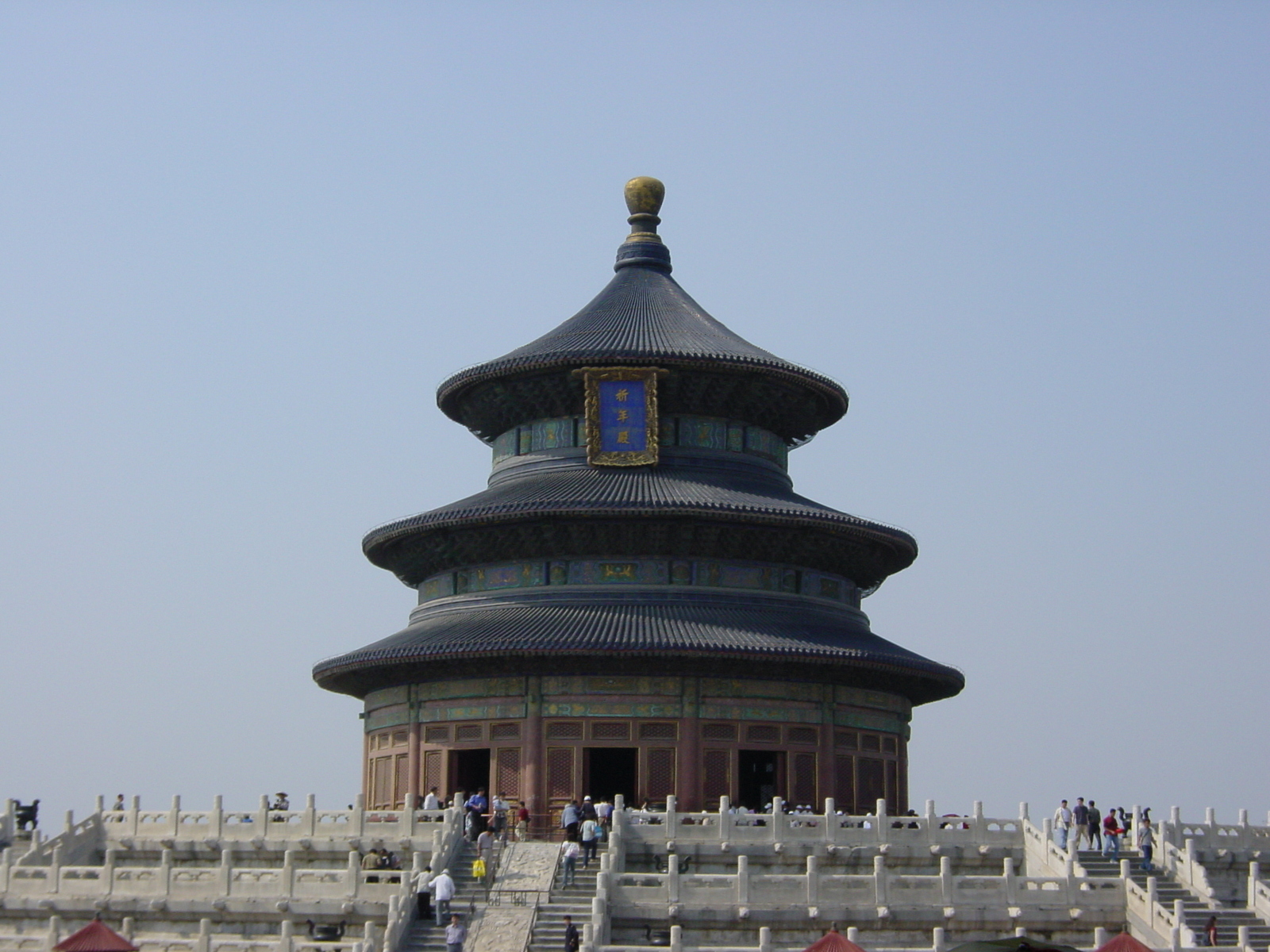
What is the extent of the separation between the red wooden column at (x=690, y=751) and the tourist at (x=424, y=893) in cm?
1315

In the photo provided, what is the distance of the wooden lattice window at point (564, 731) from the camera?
51.4 meters

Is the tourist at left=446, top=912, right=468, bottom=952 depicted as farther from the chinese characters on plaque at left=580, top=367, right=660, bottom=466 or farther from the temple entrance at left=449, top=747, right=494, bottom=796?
the chinese characters on plaque at left=580, top=367, right=660, bottom=466

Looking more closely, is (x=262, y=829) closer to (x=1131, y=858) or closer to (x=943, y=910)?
(x=943, y=910)

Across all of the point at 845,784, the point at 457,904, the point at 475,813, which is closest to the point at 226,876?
the point at 457,904

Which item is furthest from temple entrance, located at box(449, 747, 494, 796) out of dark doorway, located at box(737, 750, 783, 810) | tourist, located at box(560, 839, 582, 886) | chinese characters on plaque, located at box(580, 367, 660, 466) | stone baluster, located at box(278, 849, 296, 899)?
stone baluster, located at box(278, 849, 296, 899)

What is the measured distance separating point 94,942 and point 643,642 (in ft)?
67.8

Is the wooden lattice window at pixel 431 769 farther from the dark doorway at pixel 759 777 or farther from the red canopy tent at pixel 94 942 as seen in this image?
the red canopy tent at pixel 94 942

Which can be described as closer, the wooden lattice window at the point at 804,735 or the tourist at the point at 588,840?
the tourist at the point at 588,840

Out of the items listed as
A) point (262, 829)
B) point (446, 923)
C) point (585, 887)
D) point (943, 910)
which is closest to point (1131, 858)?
point (943, 910)

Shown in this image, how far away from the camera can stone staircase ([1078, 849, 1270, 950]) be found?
124ft

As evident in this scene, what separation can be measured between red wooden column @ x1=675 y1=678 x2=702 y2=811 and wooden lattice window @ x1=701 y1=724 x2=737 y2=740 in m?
0.21

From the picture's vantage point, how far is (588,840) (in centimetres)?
4047

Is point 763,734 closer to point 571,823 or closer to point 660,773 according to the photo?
point 660,773

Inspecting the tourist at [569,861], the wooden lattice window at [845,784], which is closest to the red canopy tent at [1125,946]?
the tourist at [569,861]
